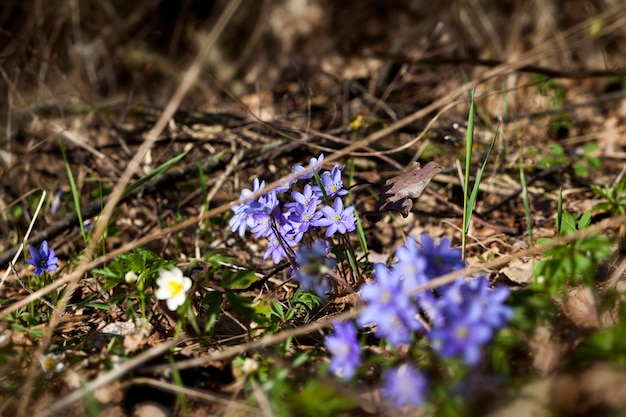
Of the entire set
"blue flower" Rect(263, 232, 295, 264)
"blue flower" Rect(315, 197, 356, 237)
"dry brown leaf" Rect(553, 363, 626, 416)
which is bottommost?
"dry brown leaf" Rect(553, 363, 626, 416)

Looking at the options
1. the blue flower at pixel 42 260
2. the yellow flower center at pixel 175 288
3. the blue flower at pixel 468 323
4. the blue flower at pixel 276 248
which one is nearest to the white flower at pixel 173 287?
the yellow flower center at pixel 175 288

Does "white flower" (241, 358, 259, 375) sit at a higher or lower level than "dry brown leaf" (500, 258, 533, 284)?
lower

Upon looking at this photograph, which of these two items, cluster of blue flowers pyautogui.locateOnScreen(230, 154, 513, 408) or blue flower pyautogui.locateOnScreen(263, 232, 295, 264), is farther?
blue flower pyautogui.locateOnScreen(263, 232, 295, 264)

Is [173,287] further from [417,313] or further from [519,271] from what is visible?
[519,271]

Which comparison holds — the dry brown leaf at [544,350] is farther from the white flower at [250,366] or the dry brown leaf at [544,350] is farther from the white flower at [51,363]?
the white flower at [51,363]

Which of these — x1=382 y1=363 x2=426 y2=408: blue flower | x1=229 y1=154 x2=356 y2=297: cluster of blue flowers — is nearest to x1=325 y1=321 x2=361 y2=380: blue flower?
x1=382 y1=363 x2=426 y2=408: blue flower

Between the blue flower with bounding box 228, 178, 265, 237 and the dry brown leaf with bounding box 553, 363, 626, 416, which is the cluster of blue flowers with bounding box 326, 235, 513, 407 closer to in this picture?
the dry brown leaf with bounding box 553, 363, 626, 416
